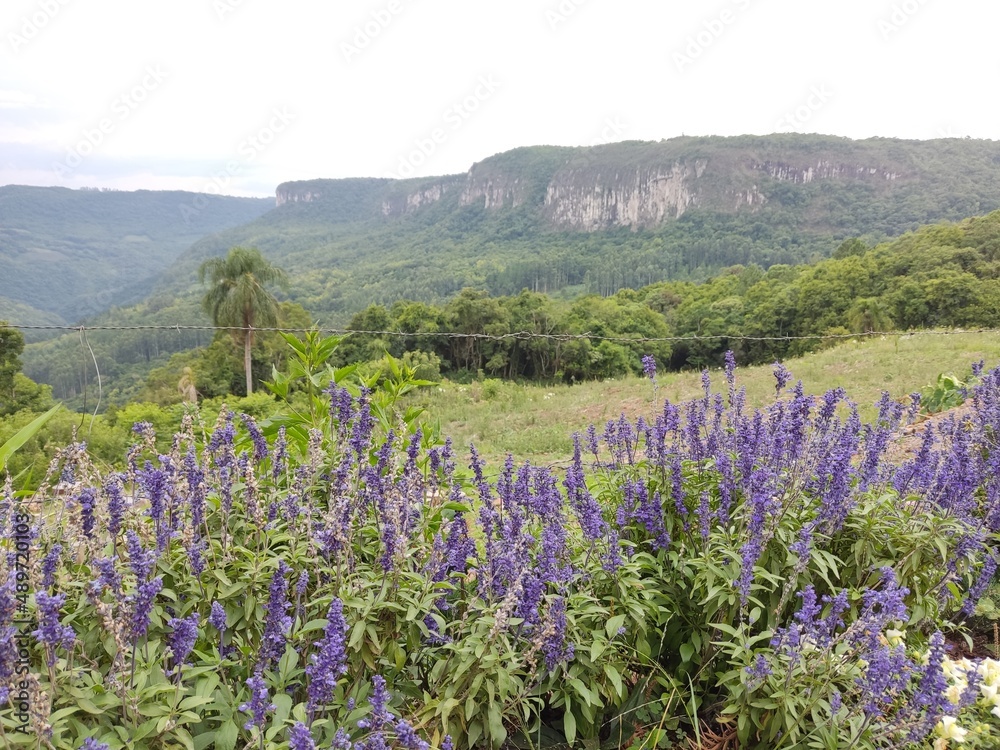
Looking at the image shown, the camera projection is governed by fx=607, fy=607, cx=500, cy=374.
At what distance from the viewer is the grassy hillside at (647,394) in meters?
15.1

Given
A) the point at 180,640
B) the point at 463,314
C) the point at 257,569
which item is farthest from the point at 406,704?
the point at 463,314

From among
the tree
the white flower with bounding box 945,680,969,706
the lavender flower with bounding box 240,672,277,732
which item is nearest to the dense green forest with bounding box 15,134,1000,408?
the tree

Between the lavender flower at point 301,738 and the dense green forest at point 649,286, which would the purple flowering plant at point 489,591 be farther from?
the dense green forest at point 649,286

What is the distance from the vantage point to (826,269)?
65750 mm

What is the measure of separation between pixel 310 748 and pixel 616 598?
1.60 meters

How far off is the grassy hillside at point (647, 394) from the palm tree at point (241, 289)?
49.2ft

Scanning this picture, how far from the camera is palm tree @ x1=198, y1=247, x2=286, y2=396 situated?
3447 cm

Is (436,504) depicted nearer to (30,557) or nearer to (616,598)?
(616,598)

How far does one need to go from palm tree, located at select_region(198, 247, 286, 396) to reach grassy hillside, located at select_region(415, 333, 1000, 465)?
1501 cm

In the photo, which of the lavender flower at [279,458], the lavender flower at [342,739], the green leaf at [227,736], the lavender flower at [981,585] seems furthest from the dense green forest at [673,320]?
the lavender flower at [342,739]

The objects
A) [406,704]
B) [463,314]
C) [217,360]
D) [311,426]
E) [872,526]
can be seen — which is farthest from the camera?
[463,314]

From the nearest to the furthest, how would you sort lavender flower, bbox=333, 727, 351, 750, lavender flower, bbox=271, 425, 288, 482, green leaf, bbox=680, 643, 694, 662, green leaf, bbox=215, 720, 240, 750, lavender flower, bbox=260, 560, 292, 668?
lavender flower, bbox=333, 727, 351, 750, green leaf, bbox=215, 720, 240, 750, lavender flower, bbox=260, 560, 292, 668, green leaf, bbox=680, 643, 694, 662, lavender flower, bbox=271, 425, 288, 482

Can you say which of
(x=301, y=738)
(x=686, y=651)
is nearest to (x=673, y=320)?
(x=686, y=651)

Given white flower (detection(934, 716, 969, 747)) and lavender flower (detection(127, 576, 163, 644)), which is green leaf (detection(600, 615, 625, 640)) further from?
lavender flower (detection(127, 576, 163, 644))
